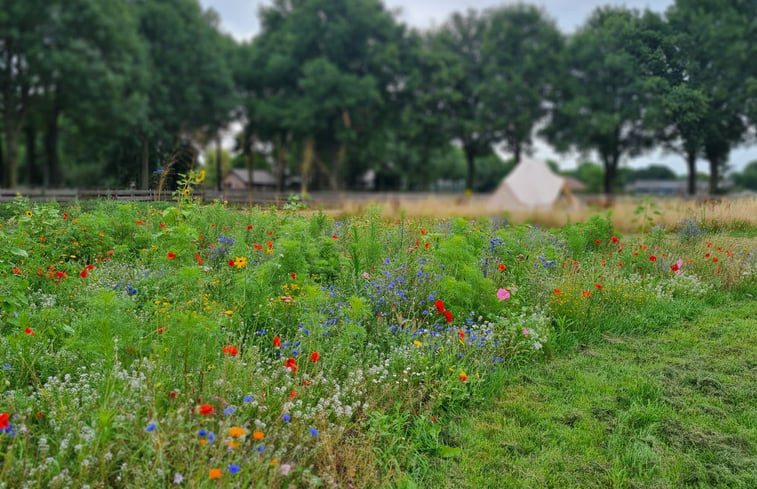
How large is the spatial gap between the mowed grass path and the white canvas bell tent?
52.6 ft

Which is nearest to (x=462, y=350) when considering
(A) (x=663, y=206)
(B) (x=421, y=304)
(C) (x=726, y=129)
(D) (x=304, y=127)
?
(B) (x=421, y=304)

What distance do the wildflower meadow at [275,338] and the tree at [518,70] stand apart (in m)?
25.0

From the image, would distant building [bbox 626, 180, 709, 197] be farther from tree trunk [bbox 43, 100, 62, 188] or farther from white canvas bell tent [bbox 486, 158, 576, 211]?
tree trunk [bbox 43, 100, 62, 188]

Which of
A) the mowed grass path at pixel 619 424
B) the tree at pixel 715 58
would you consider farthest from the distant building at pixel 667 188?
the mowed grass path at pixel 619 424

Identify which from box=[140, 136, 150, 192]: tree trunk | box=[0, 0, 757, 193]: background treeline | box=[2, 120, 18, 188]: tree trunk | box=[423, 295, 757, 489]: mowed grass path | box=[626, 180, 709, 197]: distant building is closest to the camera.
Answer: box=[423, 295, 757, 489]: mowed grass path

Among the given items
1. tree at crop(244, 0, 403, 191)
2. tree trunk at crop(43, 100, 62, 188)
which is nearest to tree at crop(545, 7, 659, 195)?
tree at crop(244, 0, 403, 191)

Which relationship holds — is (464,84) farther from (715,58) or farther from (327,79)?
(715,58)

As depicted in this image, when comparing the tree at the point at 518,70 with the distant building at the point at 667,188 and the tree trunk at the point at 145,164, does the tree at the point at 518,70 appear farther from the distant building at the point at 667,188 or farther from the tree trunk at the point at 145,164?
the tree trunk at the point at 145,164

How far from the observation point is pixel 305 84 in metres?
27.5

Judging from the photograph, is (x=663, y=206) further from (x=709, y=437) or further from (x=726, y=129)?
(x=709, y=437)

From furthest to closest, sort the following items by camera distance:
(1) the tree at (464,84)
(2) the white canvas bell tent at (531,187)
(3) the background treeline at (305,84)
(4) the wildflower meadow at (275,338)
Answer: (1) the tree at (464,84) → (3) the background treeline at (305,84) → (2) the white canvas bell tent at (531,187) → (4) the wildflower meadow at (275,338)

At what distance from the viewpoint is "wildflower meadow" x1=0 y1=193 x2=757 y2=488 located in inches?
90.9

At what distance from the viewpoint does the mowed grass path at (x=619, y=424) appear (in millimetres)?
2718

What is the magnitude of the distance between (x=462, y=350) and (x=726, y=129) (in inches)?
400
